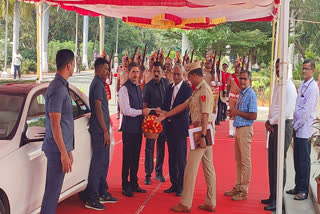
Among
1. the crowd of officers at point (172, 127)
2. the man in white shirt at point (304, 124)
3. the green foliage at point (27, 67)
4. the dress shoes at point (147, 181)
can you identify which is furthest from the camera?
the green foliage at point (27, 67)

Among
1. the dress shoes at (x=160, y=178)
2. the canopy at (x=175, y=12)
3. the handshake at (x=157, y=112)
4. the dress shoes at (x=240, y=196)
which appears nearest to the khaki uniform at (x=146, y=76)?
the canopy at (x=175, y=12)

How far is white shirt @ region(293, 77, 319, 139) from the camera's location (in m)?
6.48

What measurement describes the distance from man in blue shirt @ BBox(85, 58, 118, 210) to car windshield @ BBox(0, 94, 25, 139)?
1059 mm

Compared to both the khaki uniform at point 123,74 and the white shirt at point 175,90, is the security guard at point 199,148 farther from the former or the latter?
the khaki uniform at point 123,74

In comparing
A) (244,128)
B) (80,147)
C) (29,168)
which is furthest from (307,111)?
(29,168)

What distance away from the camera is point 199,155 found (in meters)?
5.91

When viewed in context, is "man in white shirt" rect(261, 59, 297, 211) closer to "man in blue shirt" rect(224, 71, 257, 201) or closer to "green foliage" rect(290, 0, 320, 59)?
"man in blue shirt" rect(224, 71, 257, 201)

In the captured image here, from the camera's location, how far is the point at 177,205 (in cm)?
620

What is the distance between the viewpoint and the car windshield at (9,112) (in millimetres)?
4754

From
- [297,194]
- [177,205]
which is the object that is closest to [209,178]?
[177,205]

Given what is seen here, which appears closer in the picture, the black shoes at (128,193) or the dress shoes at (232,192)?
the black shoes at (128,193)

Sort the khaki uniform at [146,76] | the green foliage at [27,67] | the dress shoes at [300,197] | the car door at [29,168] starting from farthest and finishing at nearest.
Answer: the green foliage at [27,67]
the khaki uniform at [146,76]
the dress shoes at [300,197]
the car door at [29,168]

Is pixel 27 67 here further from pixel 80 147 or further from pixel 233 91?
pixel 80 147

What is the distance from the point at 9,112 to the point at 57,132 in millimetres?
929
